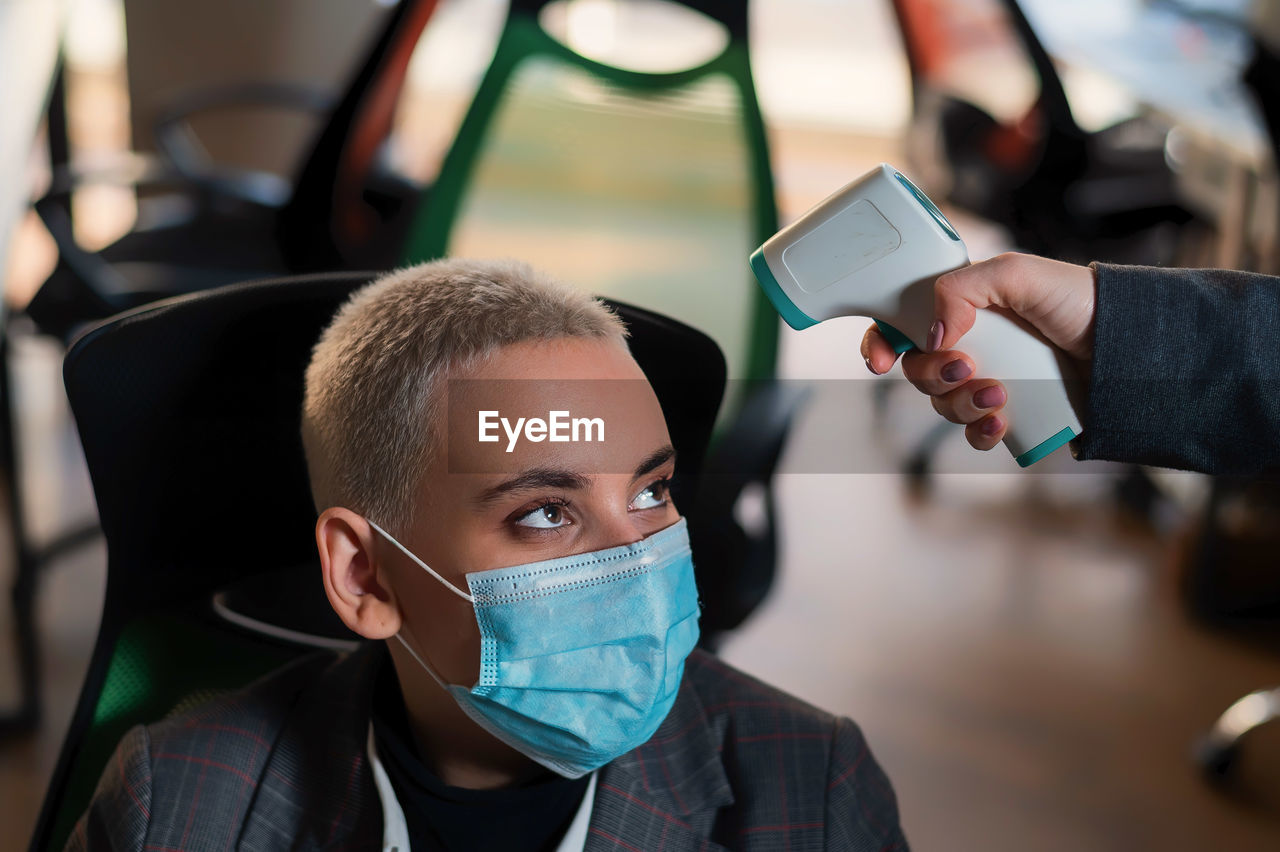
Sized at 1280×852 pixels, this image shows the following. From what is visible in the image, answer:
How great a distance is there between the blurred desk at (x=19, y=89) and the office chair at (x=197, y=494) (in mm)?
940

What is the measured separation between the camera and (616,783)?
860 mm

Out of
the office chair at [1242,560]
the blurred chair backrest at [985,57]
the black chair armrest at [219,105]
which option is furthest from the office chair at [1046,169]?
the black chair armrest at [219,105]

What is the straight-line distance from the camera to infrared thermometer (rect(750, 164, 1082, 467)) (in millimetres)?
613

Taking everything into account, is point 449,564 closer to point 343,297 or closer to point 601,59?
point 343,297

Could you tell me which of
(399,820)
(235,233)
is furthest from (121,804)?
(235,233)

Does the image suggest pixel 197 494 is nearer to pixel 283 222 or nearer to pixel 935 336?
pixel 935 336

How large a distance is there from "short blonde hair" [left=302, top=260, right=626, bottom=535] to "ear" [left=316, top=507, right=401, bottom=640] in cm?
2

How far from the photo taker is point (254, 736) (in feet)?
2.90

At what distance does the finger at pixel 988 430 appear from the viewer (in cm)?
66

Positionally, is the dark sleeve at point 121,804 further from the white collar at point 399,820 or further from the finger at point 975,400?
the finger at point 975,400

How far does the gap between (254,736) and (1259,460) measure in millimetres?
718

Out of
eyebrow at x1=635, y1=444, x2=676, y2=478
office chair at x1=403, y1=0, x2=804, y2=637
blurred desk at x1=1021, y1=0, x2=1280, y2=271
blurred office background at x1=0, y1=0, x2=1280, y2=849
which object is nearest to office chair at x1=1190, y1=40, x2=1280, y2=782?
blurred office background at x1=0, y1=0, x2=1280, y2=849

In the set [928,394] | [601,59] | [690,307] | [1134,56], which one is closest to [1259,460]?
[928,394]

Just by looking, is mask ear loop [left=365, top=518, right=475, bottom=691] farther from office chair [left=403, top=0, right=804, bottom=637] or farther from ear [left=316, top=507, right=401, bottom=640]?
office chair [left=403, top=0, right=804, bottom=637]
